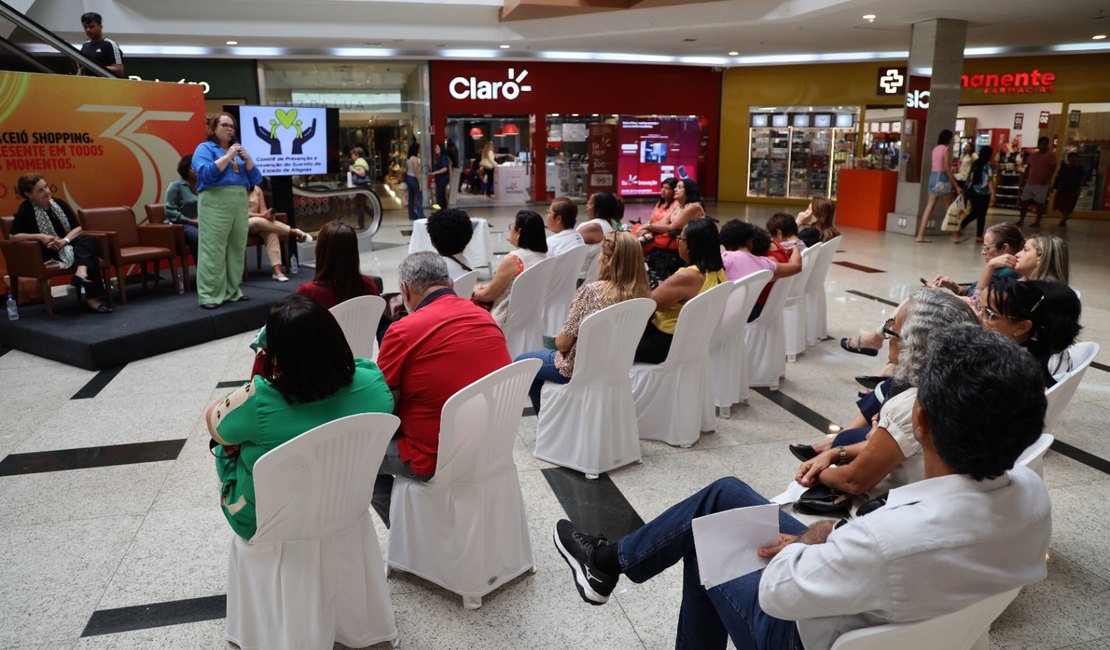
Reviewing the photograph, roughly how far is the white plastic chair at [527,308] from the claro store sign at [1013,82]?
13942 millimetres

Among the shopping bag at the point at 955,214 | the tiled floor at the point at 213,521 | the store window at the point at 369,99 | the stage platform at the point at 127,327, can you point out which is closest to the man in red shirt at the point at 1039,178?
the shopping bag at the point at 955,214

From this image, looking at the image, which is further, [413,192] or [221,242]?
[413,192]

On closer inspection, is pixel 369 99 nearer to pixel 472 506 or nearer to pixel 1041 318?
pixel 472 506

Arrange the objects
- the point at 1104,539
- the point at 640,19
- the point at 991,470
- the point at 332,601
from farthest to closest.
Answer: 1. the point at 640,19
2. the point at 1104,539
3. the point at 332,601
4. the point at 991,470

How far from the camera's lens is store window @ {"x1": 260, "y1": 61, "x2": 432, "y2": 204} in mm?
16516

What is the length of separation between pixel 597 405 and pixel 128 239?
5.56 metres

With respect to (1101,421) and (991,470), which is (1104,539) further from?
(991,470)

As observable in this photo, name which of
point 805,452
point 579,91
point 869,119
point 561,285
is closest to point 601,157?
point 579,91

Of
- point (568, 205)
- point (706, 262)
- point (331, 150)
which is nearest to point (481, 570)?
point (706, 262)

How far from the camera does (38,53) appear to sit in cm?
816

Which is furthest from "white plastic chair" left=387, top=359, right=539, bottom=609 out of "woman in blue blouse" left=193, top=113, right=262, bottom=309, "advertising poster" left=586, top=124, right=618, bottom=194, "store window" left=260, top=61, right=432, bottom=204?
"advertising poster" left=586, top=124, right=618, bottom=194

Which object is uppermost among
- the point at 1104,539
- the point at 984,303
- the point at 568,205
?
the point at 568,205

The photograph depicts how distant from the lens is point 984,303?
3.62m

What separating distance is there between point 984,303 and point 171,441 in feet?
13.9
